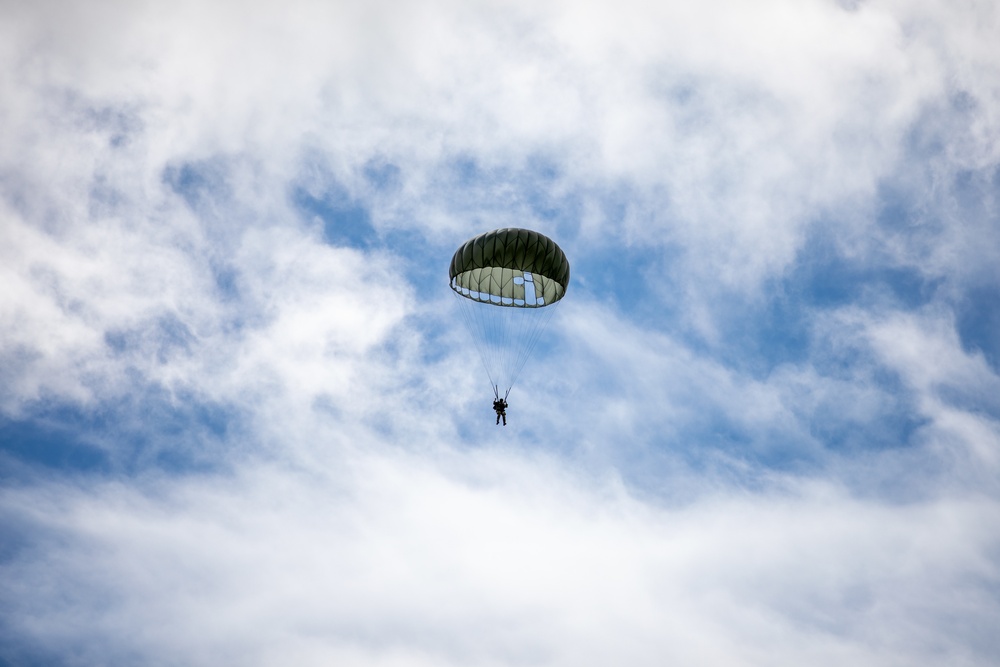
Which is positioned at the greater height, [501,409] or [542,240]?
[542,240]

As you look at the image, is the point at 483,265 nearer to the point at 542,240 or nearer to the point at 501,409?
the point at 542,240

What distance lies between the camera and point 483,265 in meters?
55.4

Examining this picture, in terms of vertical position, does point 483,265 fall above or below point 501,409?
above

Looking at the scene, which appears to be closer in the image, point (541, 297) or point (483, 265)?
point (483, 265)

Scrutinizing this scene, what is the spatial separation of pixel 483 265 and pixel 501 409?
809 cm

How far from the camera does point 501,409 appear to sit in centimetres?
5728

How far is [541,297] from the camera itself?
2333 inches

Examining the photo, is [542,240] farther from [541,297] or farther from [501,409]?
[501,409]

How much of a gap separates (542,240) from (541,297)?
438 centimetres

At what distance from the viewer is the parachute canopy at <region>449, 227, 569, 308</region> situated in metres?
55.2

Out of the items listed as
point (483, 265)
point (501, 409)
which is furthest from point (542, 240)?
point (501, 409)

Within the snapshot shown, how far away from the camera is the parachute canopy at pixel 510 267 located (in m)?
→ 55.2

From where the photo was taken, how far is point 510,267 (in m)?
55.4
